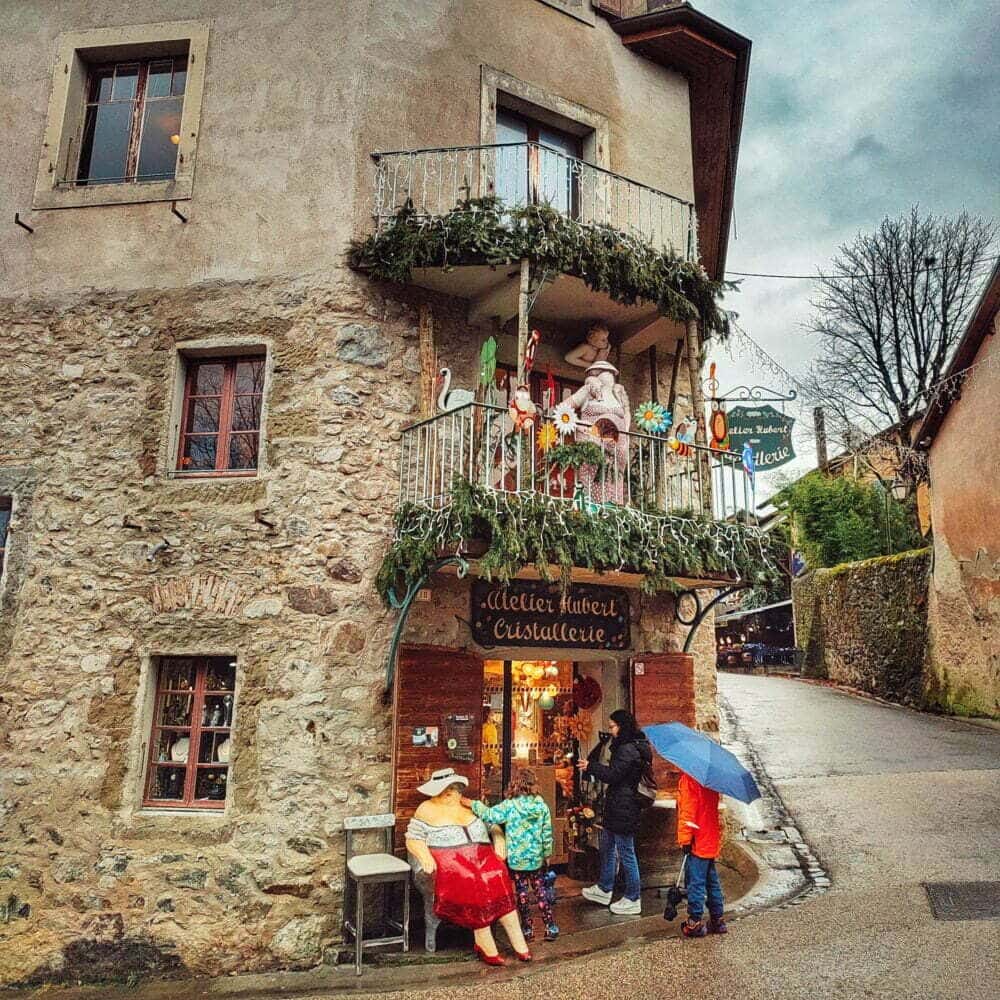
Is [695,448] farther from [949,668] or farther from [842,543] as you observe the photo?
[842,543]

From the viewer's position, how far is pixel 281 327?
8.15m

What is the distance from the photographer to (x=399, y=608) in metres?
7.66

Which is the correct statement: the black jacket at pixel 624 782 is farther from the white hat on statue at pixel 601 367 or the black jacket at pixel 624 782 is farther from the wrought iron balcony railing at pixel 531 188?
the wrought iron balcony railing at pixel 531 188

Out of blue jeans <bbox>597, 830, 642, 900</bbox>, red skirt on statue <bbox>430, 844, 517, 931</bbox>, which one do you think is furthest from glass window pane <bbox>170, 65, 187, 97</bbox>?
blue jeans <bbox>597, 830, 642, 900</bbox>

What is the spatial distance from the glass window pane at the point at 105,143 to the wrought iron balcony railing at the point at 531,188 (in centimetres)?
296

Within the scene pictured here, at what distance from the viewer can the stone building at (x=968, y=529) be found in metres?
15.8

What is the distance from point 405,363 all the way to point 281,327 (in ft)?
4.10

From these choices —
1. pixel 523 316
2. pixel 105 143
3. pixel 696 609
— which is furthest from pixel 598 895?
pixel 105 143

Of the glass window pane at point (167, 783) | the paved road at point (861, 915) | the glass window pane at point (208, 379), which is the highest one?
the glass window pane at point (208, 379)

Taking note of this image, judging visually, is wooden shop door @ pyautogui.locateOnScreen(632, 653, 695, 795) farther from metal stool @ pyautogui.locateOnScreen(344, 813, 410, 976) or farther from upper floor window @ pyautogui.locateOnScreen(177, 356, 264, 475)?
upper floor window @ pyautogui.locateOnScreen(177, 356, 264, 475)

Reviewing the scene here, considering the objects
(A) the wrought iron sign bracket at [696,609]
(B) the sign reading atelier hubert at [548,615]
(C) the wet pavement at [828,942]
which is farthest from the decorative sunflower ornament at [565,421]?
(C) the wet pavement at [828,942]

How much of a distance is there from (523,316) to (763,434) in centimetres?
305

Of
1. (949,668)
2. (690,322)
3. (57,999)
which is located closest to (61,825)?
(57,999)

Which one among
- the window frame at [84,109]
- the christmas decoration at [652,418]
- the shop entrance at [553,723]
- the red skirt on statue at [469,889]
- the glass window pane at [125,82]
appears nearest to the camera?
the red skirt on statue at [469,889]
